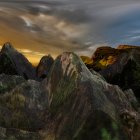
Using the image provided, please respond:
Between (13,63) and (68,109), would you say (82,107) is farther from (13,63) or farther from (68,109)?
(13,63)

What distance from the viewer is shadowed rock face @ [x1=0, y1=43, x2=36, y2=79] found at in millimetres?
33344

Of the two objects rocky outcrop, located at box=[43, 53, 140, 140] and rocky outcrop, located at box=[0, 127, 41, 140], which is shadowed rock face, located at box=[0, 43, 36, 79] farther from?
rocky outcrop, located at box=[0, 127, 41, 140]

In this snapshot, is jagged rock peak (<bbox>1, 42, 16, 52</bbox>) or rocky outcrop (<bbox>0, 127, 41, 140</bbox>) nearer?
rocky outcrop (<bbox>0, 127, 41, 140</bbox>)

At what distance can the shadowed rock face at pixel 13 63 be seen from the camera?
3334 centimetres

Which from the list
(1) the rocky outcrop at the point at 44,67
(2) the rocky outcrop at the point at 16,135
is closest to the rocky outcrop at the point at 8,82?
(2) the rocky outcrop at the point at 16,135

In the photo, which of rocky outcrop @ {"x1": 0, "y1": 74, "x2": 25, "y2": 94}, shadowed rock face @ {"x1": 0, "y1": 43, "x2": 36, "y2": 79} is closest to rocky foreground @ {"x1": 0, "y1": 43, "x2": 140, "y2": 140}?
rocky outcrop @ {"x1": 0, "y1": 74, "x2": 25, "y2": 94}

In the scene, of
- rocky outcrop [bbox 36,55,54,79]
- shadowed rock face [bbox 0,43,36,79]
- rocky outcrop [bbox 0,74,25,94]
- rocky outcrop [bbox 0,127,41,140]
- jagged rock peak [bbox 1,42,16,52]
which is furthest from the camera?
rocky outcrop [bbox 36,55,54,79]

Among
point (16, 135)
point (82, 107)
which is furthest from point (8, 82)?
point (82, 107)

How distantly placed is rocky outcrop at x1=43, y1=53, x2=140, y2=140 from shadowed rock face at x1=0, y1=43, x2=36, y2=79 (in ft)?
55.1

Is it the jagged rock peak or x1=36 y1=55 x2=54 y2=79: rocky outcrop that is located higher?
the jagged rock peak

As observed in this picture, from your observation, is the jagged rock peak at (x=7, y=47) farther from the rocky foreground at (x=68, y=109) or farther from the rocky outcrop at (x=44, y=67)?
the rocky foreground at (x=68, y=109)

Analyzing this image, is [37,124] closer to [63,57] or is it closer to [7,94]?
[7,94]

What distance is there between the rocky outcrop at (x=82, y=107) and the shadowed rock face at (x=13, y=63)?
16.8 metres

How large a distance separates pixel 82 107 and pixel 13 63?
20.4 m
